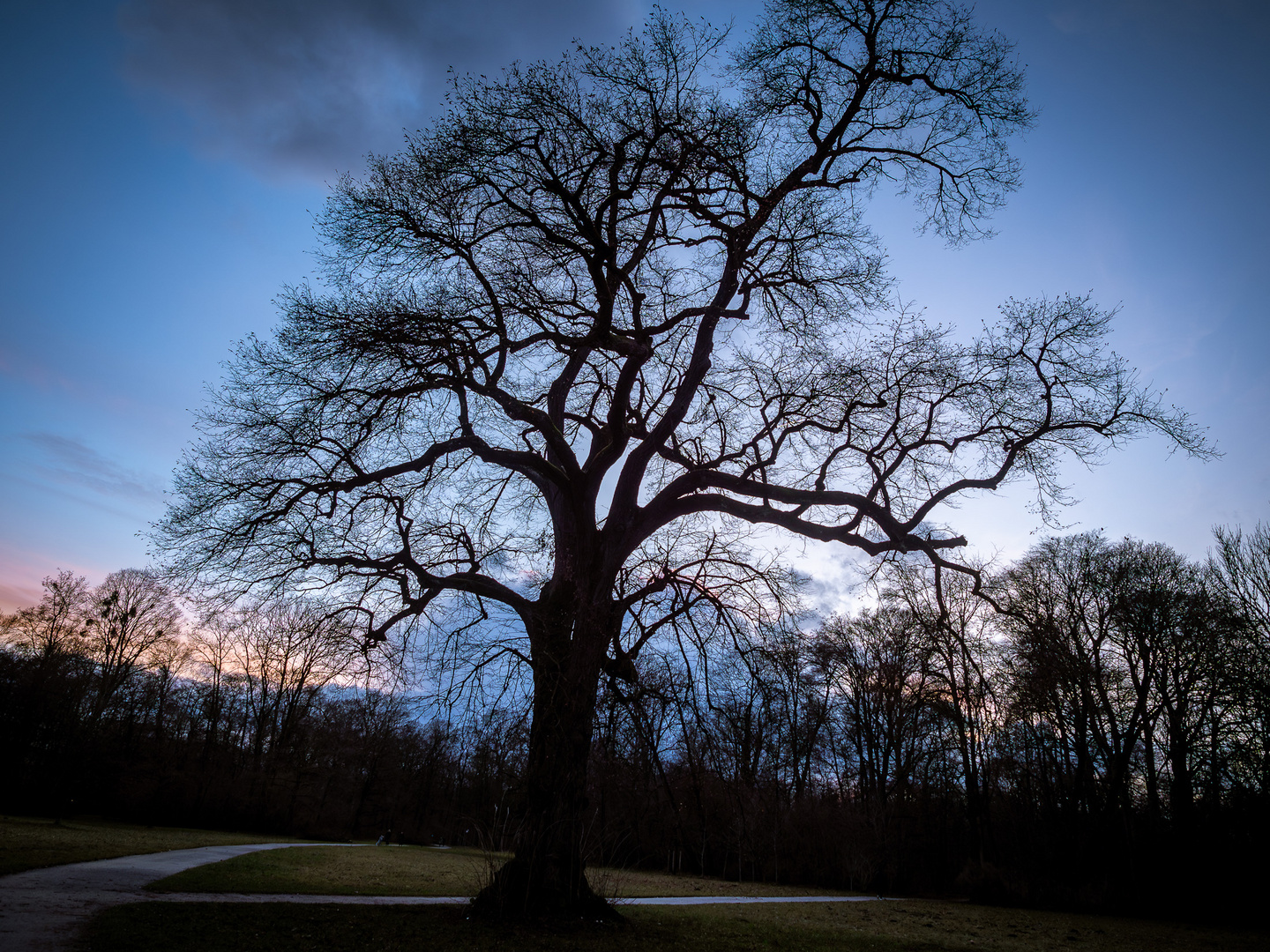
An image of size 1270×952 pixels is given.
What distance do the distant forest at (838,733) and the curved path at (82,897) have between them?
8.39ft

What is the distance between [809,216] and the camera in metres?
9.21

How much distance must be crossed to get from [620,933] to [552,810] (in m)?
1.66

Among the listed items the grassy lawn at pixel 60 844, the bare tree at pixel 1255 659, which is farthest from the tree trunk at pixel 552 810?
the bare tree at pixel 1255 659

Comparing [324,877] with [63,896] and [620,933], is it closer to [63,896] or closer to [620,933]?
[63,896]

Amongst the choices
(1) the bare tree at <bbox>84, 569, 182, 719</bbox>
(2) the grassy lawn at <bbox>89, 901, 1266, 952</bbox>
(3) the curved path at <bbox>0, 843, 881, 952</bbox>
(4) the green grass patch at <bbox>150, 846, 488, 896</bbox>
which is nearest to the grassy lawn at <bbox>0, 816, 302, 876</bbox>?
(3) the curved path at <bbox>0, 843, 881, 952</bbox>

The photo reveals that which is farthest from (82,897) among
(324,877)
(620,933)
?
(324,877)

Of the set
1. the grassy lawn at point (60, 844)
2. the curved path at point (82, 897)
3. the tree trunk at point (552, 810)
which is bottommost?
the grassy lawn at point (60, 844)

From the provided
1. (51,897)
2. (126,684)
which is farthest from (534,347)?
(126,684)

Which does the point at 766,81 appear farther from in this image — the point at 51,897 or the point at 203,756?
the point at 203,756

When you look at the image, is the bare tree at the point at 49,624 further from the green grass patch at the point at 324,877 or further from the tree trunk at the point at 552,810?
the tree trunk at the point at 552,810

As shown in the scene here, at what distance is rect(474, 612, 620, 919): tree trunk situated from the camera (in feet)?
25.0

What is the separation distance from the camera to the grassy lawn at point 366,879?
10000 mm

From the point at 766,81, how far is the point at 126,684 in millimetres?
37653

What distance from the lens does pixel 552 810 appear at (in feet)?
25.7
